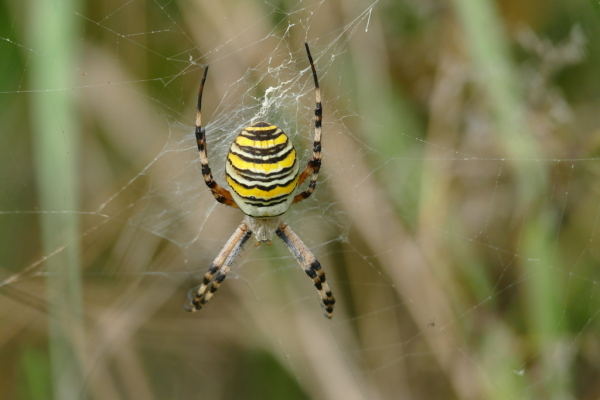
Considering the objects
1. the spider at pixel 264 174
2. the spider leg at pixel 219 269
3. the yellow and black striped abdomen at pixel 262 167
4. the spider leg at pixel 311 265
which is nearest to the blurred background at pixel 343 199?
the spider leg at pixel 311 265

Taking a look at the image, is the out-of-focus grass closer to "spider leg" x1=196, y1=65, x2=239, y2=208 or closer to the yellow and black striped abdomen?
"spider leg" x1=196, y1=65, x2=239, y2=208

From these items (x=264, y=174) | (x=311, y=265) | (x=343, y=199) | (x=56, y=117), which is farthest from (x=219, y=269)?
(x=56, y=117)

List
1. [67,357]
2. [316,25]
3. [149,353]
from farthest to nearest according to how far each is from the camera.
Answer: [149,353] < [67,357] < [316,25]

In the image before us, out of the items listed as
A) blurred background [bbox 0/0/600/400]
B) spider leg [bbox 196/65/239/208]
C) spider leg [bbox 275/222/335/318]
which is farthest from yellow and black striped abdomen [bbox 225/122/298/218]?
spider leg [bbox 275/222/335/318]

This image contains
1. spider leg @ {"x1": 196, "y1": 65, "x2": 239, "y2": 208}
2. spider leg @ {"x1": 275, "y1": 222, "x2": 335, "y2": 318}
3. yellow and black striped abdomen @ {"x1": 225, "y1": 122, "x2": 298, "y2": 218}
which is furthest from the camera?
spider leg @ {"x1": 275, "y1": 222, "x2": 335, "y2": 318}

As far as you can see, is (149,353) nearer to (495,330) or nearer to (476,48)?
(495,330)

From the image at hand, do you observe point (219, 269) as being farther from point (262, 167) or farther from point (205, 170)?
point (262, 167)

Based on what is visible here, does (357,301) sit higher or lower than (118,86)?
lower

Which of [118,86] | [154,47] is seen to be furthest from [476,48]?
[118,86]
